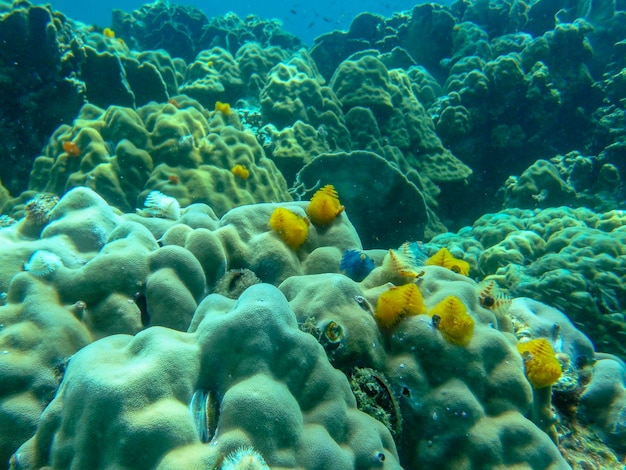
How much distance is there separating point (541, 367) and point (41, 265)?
12.6ft

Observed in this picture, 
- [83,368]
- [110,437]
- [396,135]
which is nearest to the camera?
[110,437]

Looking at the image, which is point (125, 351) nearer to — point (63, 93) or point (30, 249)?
point (30, 249)

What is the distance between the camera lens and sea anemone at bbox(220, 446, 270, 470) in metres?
1.73

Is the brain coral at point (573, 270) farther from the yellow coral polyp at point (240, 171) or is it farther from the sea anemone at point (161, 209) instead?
the sea anemone at point (161, 209)

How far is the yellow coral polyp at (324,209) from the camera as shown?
3934mm

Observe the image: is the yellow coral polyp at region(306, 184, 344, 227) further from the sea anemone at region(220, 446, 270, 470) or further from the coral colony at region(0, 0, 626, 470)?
the sea anemone at region(220, 446, 270, 470)

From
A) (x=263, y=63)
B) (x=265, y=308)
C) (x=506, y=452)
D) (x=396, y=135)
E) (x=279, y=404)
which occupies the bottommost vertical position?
(x=506, y=452)

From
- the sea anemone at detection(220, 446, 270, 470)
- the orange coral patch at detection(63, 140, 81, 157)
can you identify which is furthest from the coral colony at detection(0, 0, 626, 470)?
the orange coral patch at detection(63, 140, 81, 157)

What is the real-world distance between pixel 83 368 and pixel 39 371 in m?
0.74

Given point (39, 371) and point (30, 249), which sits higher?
point (30, 249)

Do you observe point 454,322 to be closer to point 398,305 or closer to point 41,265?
point 398,305

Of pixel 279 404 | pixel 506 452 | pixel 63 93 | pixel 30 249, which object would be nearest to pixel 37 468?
pixel 279 404

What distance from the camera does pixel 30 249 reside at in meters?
3.26

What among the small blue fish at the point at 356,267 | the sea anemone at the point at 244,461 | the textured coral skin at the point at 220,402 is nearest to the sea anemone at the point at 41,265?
the textured coral skin at the point at 220,402
